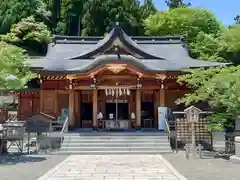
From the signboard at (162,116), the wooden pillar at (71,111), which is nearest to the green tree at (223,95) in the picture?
the signboard at (162,116)

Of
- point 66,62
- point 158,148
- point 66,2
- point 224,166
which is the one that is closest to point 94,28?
point 66,2

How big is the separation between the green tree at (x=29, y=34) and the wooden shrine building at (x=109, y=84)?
570 inches

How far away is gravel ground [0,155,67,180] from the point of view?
936 centimetres

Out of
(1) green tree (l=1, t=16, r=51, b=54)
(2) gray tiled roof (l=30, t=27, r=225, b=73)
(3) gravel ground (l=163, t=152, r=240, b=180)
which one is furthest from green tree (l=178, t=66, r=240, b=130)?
(1) green tree (l=1, t=16, r=51, b=54)

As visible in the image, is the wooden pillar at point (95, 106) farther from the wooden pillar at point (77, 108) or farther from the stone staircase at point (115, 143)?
the stone staircase at point (115, 143)

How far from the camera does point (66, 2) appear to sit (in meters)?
44.1

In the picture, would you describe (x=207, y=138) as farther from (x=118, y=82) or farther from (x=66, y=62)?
(x=66, y=62)

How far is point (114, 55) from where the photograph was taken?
19688 millimetres

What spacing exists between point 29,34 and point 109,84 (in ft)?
66.7

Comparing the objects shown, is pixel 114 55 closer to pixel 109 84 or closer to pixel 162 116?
pixel 109 84

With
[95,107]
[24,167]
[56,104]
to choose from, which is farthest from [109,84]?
[24,167]

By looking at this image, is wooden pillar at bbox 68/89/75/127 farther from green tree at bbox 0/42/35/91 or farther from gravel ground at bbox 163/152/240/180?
gravel ground at bbox 163/152/240/180

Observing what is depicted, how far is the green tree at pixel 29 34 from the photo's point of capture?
3695cm

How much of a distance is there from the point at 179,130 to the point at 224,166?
4367 mm
